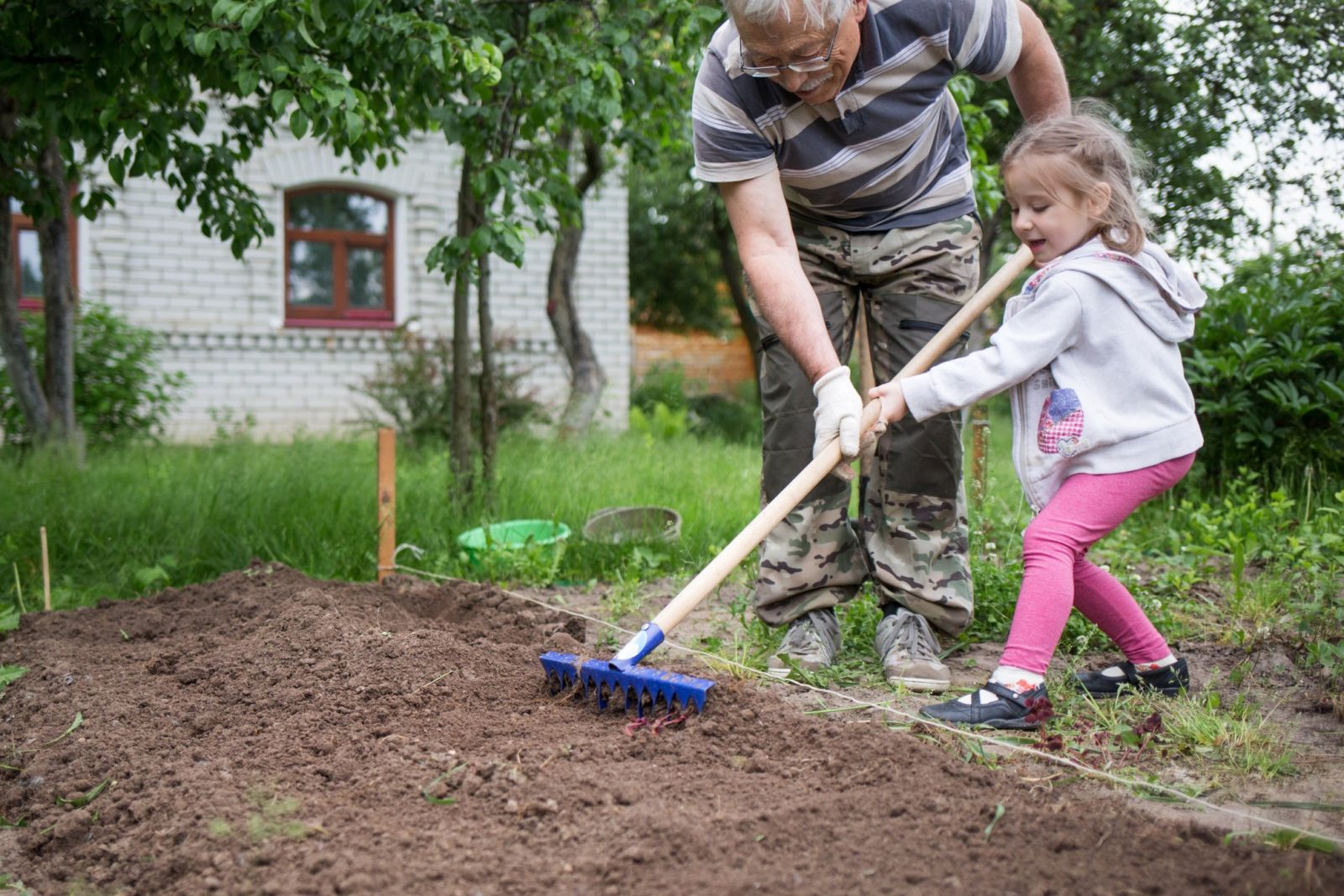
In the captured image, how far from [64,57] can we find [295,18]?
99 centimetres

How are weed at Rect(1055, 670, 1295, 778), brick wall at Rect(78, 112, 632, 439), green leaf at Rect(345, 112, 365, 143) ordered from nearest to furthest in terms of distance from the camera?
1. weed at Rect(1055, 670, 1295, 778)
2. green leaf at Rect(345, 112, 365, 143)
3. brick wall at Rect(78, 112, 632, 439)

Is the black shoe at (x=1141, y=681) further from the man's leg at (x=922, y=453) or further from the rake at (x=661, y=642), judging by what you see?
the rake at (x=661, y=642)

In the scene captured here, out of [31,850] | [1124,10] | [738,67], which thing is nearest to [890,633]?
[738,67]

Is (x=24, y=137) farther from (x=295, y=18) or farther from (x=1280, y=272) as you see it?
(x=1280, y=272)

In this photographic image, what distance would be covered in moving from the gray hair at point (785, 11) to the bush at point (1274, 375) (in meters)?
3.13

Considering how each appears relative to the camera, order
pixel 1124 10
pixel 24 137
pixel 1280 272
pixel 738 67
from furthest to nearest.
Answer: pixel 1124 10, pixel 1280 272, pixel 24 137, pixel 738 67

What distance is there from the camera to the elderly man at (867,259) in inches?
103

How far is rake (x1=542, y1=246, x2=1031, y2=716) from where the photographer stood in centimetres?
229

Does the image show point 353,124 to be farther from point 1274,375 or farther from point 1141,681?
point 1274,375

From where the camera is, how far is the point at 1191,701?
2367 mm

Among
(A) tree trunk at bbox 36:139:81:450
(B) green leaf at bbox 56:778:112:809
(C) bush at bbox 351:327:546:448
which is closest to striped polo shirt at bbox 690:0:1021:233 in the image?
(B) green leaf at bbox 56:778:112:809

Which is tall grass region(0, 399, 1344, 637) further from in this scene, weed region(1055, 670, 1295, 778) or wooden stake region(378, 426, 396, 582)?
weed region(1055, 670, 1295, 778)

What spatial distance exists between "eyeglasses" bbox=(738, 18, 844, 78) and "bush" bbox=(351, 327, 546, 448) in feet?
20.1

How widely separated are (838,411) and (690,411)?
10.9 m
